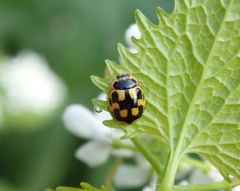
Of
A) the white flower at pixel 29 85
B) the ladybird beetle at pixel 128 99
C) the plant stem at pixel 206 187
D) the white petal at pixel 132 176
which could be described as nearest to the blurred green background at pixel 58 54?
the white flower at pixel 29 85

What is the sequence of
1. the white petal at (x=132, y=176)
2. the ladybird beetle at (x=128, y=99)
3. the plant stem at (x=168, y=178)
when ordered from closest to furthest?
the plant stem at (x=168, y=178), the ladybird beetle at (x=128, y=99), the white petal at (x=132, y=176)

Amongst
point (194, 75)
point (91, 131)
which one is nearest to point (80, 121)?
point (91, 131)

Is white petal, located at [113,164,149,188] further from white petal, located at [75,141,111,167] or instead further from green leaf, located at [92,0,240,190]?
green leaf, located at [92,0,240,190]

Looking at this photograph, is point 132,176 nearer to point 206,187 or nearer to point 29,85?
point 206,187

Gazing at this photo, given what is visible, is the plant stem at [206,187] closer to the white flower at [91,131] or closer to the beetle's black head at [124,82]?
the beetle's black head at [124,82]

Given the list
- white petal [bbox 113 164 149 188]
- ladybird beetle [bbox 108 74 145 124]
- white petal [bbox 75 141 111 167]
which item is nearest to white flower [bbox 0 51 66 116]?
white petal [bbox 113 164 149 188]

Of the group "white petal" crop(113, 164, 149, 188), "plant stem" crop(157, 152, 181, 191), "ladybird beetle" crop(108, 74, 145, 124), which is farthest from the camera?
"white petal" crop(113, 164, 149, 188)
